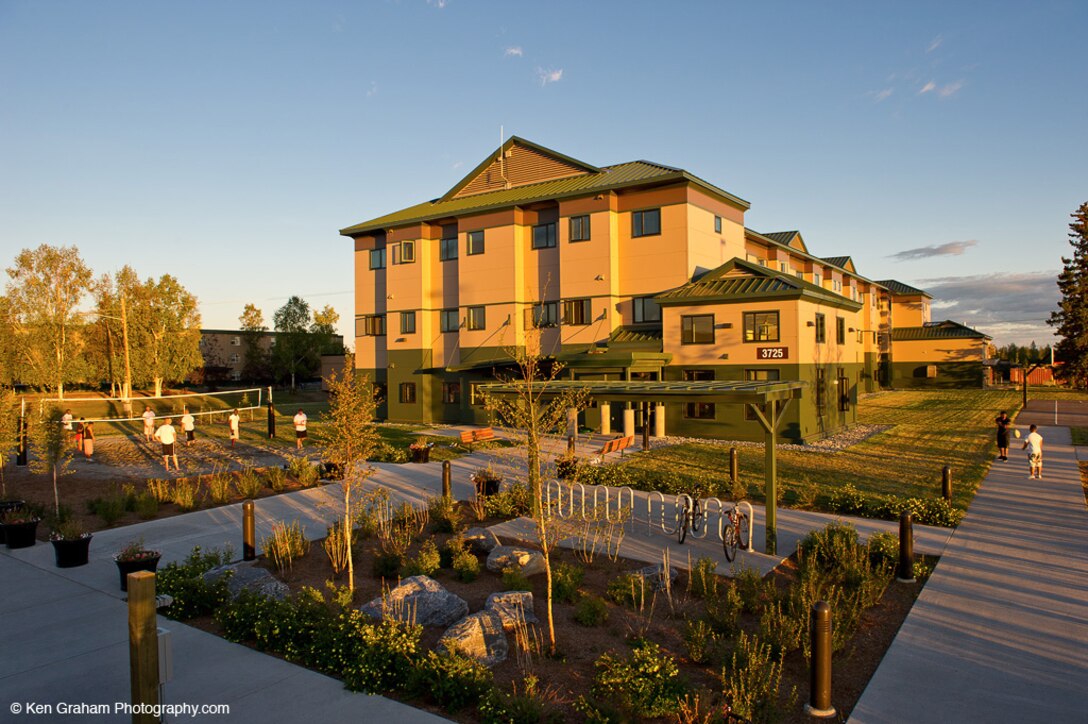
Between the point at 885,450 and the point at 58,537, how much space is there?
26250mm

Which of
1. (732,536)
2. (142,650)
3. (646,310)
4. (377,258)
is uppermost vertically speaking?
(377,258)

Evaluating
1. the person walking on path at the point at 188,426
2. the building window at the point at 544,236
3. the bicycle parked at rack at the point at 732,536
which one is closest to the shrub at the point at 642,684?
the bicycle parked at rack at the point at 732,536

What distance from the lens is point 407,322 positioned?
4022cm

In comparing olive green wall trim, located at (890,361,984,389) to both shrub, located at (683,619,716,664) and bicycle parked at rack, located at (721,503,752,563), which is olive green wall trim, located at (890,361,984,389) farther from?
shrub, located at (683,619,716,664)

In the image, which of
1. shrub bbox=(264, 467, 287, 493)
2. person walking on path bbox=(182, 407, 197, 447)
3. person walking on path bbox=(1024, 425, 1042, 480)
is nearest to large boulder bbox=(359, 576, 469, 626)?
shrub bbox=(264, 467, 287, 493)

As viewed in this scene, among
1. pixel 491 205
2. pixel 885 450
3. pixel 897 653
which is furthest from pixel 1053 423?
pixel 897 653

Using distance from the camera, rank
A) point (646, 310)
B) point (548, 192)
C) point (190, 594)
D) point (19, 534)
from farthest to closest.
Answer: point (548, 192)
point (646, 310)
point (19, 534)
point (190, 594)

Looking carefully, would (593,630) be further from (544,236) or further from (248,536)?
(544,236)

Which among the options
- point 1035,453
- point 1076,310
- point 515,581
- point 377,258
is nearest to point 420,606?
point 515,581

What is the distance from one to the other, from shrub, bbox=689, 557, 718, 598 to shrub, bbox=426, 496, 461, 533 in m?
5.44

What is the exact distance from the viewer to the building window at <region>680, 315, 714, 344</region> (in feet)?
96.7

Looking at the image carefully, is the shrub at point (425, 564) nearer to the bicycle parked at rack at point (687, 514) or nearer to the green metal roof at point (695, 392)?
the green metal roof at point (695, 392)

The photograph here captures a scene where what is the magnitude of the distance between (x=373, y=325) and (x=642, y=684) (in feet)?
126

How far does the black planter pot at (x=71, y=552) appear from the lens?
11477 mm
